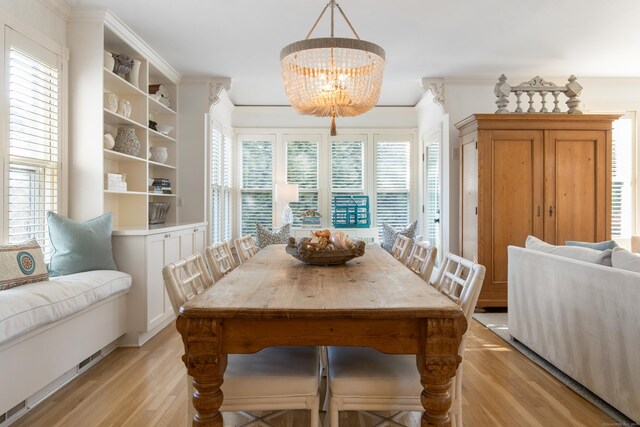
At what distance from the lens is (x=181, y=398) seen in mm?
2396

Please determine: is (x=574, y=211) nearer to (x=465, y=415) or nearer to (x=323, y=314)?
(x=465, y=415)

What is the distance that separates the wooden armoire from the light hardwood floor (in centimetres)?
147

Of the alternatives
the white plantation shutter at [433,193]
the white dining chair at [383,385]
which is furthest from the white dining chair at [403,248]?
the white plantation shutter at [433,193]

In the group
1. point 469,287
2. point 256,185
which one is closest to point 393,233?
point 256,185

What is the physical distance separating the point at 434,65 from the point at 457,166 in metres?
1.22

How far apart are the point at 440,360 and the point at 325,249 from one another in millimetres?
1083

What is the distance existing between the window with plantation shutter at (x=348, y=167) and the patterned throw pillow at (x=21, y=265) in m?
4.34

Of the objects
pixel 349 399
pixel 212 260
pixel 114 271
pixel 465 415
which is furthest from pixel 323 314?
pixel 114 271

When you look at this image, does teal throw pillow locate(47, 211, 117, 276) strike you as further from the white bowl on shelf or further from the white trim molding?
the white trim molding

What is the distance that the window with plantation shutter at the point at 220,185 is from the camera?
17.4 feet

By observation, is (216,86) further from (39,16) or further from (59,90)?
(39,16)

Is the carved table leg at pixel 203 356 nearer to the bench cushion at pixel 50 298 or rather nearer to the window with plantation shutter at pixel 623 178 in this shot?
the bench cushion at pixel 50 298

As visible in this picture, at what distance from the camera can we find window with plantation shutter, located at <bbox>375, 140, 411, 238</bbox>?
6379mm

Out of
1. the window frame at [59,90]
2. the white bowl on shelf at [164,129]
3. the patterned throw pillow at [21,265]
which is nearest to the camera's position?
the patterned throw pillow at [21,265]
